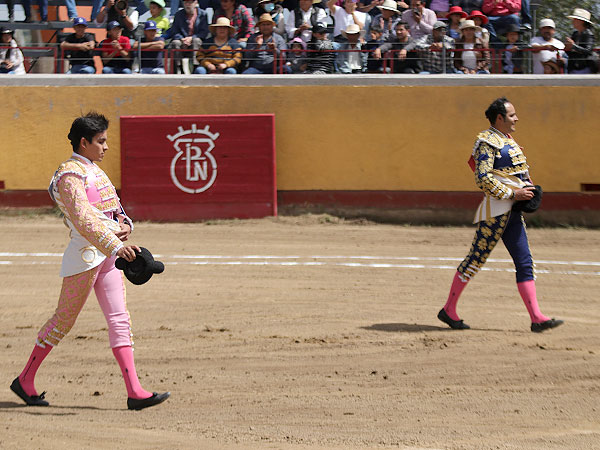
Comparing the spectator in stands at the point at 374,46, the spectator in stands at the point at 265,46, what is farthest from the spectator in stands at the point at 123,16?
the spectator in stands at the point at 374,46

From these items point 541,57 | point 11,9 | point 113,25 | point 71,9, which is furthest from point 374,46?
point 11,9

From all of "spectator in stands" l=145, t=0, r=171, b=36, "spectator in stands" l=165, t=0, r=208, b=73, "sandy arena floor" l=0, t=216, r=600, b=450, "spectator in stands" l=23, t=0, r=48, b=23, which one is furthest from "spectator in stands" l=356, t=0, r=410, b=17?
"spectator in stands" l=23, t=0, r=48, b=23

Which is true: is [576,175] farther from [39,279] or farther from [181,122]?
[39,279]

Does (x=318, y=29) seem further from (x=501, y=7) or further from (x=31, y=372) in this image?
(x=31, y=372)

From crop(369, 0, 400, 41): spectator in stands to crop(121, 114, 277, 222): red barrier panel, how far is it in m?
2.42

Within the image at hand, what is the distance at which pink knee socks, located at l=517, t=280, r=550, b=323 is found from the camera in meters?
7.50

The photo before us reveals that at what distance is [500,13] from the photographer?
15398mm

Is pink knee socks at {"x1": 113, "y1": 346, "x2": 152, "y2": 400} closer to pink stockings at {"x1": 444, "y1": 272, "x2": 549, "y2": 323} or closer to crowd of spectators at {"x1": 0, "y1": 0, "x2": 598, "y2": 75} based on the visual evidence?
pink stockings at {"x1": 444, "y1": 272, "x2": 549, "y2": 323}

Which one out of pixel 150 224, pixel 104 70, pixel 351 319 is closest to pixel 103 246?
pixel 351 319

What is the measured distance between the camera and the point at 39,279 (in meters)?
10.2

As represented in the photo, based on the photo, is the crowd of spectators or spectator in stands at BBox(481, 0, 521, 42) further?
spectator in stands at BBox(481, 0, 521, 42)

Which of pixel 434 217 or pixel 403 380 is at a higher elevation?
pixel 403 380

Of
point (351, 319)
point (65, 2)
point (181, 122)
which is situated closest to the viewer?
point (351, 319)

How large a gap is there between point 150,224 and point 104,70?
2788 millimetres
